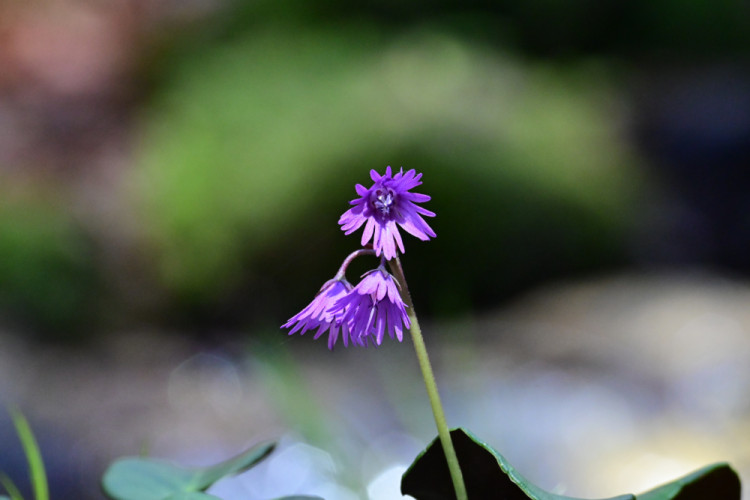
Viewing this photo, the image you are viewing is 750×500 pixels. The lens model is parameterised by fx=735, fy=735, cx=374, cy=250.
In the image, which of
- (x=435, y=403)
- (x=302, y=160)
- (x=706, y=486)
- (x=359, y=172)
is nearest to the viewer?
(x=435, y=403)

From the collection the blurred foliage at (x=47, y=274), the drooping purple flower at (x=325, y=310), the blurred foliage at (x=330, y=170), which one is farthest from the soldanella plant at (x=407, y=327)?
the blurred foliage at (x=47, y=274)

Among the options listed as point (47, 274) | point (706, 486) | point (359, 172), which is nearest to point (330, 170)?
point (359, 172)

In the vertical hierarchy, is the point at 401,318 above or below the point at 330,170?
below

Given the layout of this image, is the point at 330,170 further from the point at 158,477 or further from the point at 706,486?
the point at 706,486

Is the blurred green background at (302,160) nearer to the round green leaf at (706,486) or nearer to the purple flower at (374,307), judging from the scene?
the round green leaf at (706,486)

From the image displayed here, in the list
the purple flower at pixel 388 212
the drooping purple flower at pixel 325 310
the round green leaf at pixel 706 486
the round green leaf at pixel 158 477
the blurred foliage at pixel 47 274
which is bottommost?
the round green leaf at pixel 706 486

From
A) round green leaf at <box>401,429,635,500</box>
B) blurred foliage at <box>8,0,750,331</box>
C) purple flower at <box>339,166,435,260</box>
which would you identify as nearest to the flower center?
purple flower at <box>339,166,435,260</box>
